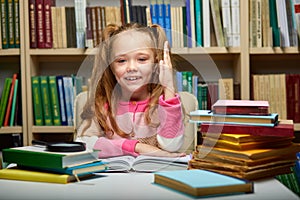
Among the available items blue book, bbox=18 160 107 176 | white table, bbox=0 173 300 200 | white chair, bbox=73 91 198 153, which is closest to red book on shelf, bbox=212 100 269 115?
white table, bbox=0 173 300 200

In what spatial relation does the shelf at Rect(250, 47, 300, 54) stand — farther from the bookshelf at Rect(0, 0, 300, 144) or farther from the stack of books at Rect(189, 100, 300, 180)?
the stack of books at Rect(189, 100, 300, 180)

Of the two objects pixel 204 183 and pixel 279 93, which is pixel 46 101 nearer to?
pixel 279 93

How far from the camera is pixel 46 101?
2.55 metres

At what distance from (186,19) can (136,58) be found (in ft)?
2.81

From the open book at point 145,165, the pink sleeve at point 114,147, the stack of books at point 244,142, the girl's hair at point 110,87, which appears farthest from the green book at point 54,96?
the stack of books at point 244,142

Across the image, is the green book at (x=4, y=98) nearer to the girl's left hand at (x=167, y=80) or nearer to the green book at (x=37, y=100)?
the green book at (x=37, y=100)

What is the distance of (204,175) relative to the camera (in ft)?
3.70

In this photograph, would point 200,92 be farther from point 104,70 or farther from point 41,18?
point 41,18

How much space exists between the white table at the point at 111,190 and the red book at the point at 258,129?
12cm

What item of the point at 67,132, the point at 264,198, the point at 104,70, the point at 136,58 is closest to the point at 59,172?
the point at 264,198

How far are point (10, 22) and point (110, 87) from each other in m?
0.92

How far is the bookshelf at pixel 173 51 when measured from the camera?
8.15ft

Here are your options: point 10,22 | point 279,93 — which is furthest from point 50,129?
point 279,93

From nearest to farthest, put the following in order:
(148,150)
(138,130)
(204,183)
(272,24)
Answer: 1. (204,183)
2. (148,150)
3. (138,130)
4. (272,24)
